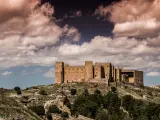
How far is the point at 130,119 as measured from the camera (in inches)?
4323

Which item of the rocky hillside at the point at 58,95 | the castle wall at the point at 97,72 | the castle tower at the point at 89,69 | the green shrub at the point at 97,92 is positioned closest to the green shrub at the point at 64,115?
the rocky hillside at the point at 58,95

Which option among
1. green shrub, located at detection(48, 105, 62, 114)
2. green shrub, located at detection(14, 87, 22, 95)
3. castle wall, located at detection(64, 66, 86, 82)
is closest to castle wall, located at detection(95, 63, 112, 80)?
castle wall, located at detection(64, 66, 86, 82)

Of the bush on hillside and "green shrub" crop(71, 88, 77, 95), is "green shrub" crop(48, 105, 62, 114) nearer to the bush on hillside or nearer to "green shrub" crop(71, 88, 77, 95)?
the bush on hillside

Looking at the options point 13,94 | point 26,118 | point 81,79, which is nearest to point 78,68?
point 81,79

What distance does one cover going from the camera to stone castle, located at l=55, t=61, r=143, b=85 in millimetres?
145500

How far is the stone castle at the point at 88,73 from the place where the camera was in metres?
146

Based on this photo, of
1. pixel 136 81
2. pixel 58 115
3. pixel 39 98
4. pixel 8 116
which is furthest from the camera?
pixel 136 81

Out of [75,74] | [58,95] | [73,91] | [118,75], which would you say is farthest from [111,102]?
[118,75]

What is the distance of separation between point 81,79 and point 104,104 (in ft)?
68.8

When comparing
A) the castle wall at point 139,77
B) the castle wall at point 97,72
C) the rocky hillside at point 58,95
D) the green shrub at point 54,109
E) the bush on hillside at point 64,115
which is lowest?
the bush on hillside at point 64,115

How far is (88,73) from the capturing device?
477 feet

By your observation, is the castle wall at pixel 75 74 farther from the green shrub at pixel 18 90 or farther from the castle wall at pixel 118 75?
the green shrub at pixel 18 90

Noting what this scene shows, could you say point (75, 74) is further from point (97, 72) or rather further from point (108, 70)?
point (108, 70)

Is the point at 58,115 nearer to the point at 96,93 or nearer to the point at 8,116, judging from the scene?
the point at 96,93
